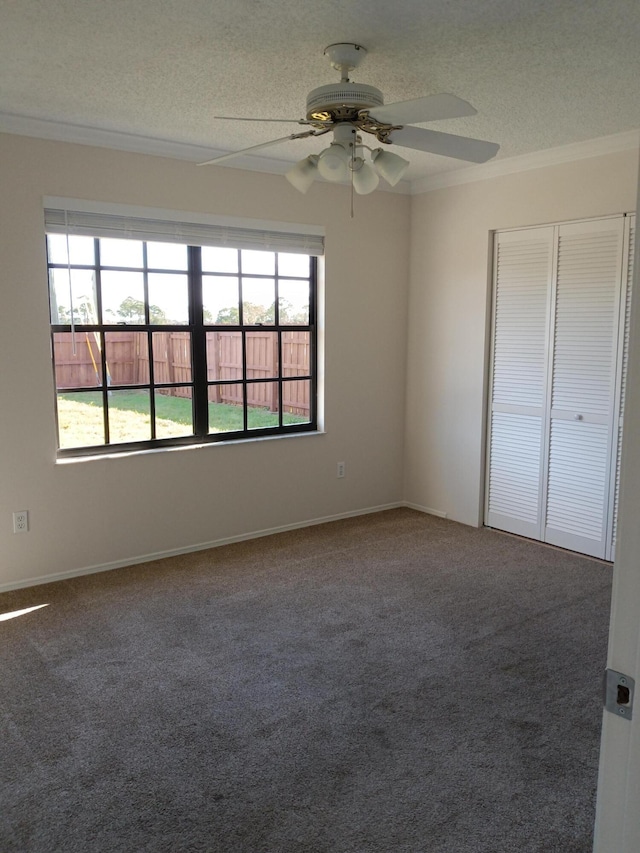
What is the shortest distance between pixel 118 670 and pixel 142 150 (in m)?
2.90

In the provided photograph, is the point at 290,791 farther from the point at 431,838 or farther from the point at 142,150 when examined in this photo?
the point at 142,150

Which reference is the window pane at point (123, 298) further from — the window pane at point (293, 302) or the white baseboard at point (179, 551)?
the white baseboard at point (179, 551)

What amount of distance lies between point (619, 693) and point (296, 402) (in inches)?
161

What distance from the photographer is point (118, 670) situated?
9.50ft

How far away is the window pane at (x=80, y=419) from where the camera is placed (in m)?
3.95

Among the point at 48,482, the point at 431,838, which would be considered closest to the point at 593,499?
the point at 431,838

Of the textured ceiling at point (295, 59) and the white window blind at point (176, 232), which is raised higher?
the textured ceiling at point (295, 59)

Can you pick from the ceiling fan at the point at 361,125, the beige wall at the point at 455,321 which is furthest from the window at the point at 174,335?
the ceiling fan at the point at 361,125

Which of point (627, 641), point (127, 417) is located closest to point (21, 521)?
point (127, 417)

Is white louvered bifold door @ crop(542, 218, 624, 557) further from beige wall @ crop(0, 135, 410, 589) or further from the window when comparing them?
the window

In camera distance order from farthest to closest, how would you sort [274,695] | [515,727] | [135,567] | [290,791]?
1. [135,567]
2. [274,695]
3. [515,727]
4. [290,791]

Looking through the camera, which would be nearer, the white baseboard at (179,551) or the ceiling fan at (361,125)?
the ceiling fan at (361,125)

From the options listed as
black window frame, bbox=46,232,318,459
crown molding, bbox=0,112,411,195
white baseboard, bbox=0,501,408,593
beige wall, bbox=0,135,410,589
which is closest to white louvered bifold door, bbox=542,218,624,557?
white baseboard, bbox=0,501,408,593

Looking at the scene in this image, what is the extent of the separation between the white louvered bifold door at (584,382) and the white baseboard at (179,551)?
4.00 feet
